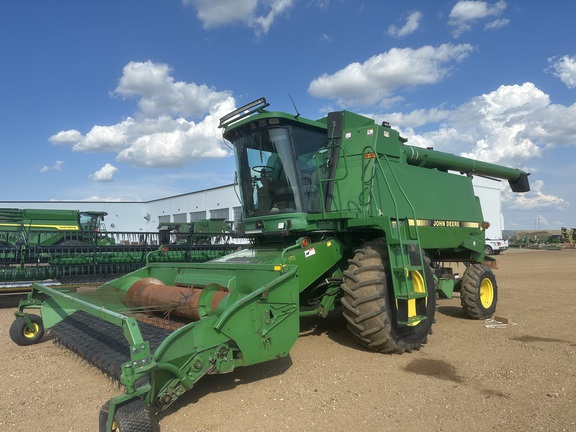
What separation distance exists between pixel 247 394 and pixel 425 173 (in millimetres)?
4828

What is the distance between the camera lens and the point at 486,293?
8.21m

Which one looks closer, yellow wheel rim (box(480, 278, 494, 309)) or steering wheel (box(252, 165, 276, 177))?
steering wheel (box(252, 165, 276, 177))

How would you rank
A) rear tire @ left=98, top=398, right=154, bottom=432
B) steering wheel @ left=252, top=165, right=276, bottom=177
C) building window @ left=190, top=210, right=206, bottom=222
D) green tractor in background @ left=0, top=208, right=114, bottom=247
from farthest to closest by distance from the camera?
building window @ left=190, top=210, right=206, bottom=222 → green tractor in background @ left=0, top=208, right=114, bottom=247 → steering wheel @ left=252, top=165, right=276, bottom=177 → rear tire @ left=98, top=398, right=154, bottom=432

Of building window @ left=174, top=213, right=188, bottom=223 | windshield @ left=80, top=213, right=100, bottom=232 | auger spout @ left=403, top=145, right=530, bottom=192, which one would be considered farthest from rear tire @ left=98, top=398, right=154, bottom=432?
building window @ left=174, top=213, right=188, bottom=223

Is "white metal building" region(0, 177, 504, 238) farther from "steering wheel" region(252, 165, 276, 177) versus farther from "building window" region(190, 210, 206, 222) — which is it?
"steering wheel" region(252, 165, 276, 177)

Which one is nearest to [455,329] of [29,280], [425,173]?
[425,173]

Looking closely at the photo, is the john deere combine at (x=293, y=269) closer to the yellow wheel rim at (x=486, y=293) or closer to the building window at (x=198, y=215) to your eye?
the yellow wheel rim at (x=486, y=293)

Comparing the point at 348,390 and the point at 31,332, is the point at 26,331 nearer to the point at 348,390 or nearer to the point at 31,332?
the point at 31,332

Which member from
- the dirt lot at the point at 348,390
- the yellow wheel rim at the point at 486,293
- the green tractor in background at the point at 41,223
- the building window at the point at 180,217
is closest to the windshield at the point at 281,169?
the dirt lot at the point at 348,390

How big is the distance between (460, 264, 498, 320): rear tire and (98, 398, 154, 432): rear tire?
6.26m

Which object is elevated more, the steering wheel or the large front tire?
the steering wheel

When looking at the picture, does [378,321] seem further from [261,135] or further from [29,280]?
[29,280]

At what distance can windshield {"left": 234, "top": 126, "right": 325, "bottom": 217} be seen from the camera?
19.3 ft

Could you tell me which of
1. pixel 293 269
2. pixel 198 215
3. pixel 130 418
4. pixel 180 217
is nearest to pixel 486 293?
pixel 293 269
